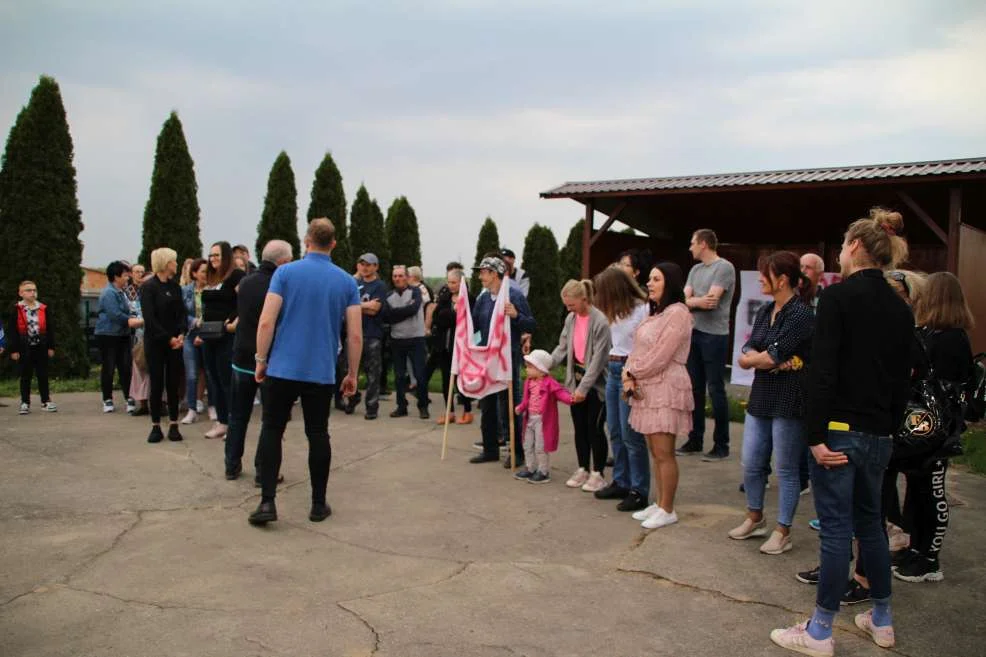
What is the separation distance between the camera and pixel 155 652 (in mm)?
3322

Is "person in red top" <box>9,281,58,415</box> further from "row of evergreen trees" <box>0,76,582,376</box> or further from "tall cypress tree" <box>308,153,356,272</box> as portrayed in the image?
"tall cypress tree" <box>308,153,356,272</box>

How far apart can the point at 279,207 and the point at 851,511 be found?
15.5 m

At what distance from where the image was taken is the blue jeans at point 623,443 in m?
5.66


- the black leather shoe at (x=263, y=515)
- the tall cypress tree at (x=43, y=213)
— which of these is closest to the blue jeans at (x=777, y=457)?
the black leather shoe at (x=263, y=515)

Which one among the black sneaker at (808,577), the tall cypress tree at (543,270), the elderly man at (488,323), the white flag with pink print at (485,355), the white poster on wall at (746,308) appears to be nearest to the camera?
the black sneaker at (808,577)

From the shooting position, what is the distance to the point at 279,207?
17219 mm

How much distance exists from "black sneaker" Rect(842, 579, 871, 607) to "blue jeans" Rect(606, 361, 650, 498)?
1.73m

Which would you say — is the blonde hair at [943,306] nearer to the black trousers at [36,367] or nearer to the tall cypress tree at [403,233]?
the black trousers at [36,367]

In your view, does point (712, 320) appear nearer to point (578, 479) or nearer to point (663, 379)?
point (578, 479)

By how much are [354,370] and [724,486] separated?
3139 millimetres

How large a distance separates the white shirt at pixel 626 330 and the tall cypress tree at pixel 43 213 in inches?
433

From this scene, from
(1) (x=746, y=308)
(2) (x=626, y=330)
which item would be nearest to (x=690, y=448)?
(2) (x=626, y=330)

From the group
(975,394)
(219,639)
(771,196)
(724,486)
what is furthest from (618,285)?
(771,196)

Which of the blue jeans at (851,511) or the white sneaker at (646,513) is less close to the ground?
the blue jeans at (851,511)
